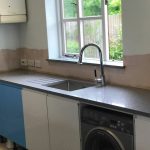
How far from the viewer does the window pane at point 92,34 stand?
12.1 ft

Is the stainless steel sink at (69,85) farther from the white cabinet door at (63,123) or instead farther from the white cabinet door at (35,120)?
the white cabinet door at (63,123)

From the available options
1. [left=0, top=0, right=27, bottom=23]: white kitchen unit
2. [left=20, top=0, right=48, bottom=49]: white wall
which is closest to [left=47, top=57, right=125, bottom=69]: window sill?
[left=20, top=0, right=48, bottom=49]: white wall

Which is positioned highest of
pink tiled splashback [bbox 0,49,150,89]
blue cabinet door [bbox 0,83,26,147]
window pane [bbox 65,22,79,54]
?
window pane [bbox 65,22,79,54]

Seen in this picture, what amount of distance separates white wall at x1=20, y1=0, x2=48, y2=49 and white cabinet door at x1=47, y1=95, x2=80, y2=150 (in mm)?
1148

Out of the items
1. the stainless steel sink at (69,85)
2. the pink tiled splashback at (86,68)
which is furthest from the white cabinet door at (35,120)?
the pink tiled splashback at (86,68)

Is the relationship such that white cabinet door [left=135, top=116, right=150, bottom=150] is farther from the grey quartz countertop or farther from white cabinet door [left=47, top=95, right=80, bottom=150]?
white cabinet door [left=47, top=95, right=80, bottom=150]

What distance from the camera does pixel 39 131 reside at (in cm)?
354

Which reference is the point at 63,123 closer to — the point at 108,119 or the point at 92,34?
the point at 108,119

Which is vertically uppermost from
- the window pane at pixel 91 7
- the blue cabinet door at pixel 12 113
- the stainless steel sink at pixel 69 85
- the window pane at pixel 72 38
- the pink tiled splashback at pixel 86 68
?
the window pane at pixel 91 7

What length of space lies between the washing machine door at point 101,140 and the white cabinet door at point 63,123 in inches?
6.0

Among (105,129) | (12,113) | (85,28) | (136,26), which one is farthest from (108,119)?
(12,113)

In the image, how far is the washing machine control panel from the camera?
2.56 metres

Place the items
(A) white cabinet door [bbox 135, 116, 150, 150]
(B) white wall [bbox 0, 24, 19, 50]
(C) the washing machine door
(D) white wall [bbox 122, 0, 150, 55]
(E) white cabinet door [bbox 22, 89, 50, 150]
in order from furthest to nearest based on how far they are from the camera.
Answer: (B) white wall [bbox 0, 24, 19, 50] < (E) white cabinet door [bbox 22, 89, 50, 150] < (D) white wall [bbox 122, 0, 150, 55] < (C) the washing machine door < (A) white cabinet door [bbox 135, 116, 150, 150]

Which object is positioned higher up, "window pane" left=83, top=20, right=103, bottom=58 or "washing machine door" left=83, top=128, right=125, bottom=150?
"window pane" left=83, top=20, right=103, bottom=58
